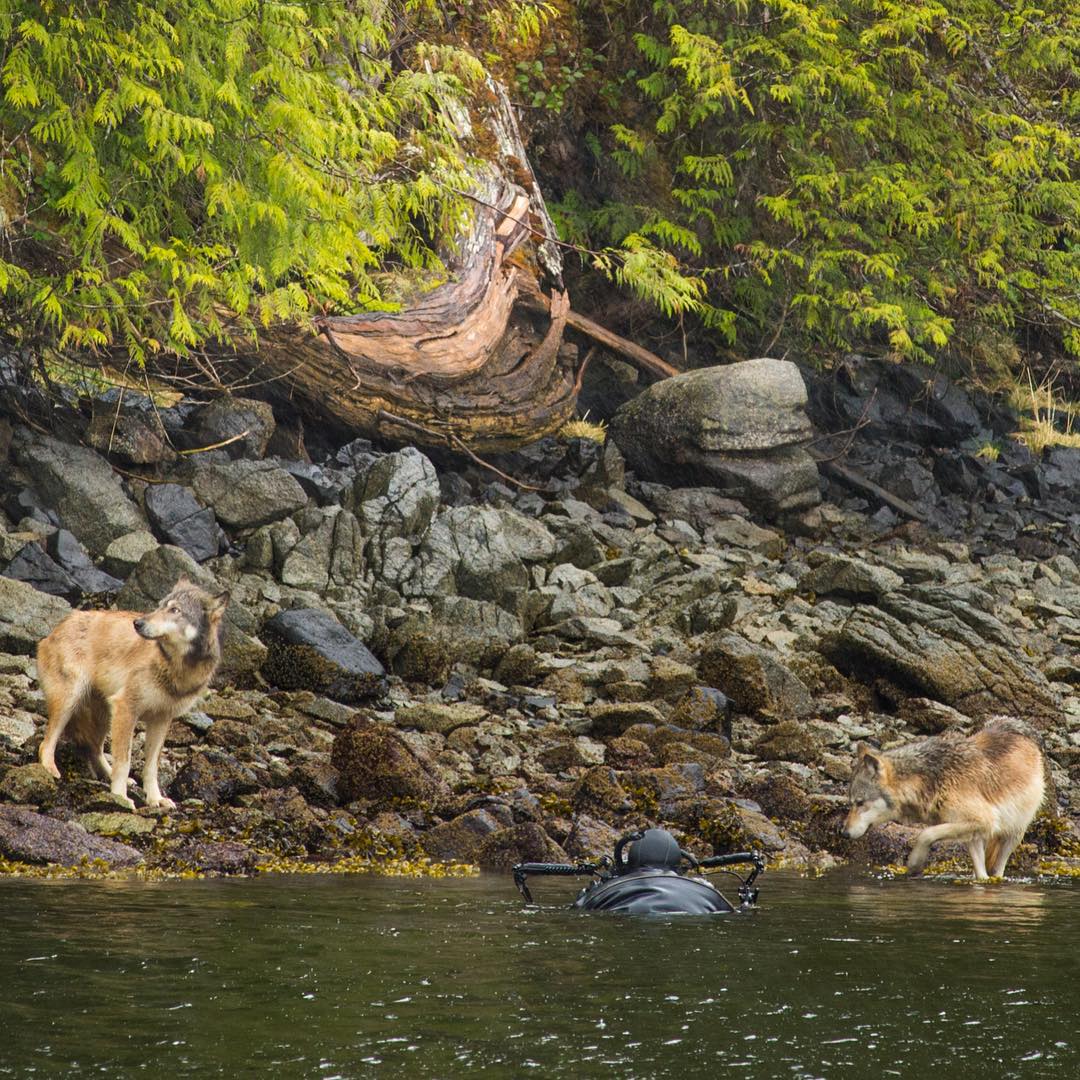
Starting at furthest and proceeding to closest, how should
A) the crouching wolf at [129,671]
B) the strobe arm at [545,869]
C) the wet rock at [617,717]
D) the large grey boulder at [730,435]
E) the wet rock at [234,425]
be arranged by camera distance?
the large grey boulder at [730,435] < the wet rock at [234,425] < the wet rock at [617,717] < the crouching wolf at [129,671] < the strobe arm at [545,869]

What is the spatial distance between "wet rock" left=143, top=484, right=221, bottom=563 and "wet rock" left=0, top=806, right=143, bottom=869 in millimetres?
8766

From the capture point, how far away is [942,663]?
18.3 m

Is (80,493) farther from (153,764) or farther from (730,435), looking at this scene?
(730,435)

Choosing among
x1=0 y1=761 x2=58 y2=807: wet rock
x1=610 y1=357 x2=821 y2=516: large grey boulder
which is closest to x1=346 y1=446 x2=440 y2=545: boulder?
x1=610 y1=357 x2=821 y2=516: large grey boulder

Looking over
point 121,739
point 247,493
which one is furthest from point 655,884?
point 247,493

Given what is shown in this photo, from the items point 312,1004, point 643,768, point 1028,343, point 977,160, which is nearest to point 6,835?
point 312,1004

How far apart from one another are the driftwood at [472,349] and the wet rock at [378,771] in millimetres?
8915

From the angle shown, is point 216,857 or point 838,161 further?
point 838,161

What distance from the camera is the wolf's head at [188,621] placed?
1175cm

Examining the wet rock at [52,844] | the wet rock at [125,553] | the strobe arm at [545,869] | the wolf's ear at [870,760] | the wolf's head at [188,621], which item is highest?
the wet rock at [125,553]

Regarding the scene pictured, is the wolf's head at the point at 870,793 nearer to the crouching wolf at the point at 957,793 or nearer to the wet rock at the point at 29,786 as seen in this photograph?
the crouching wolf at the point at 957,793

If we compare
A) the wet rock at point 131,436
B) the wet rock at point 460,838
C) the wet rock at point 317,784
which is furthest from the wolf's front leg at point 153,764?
the wet rock at point 131,436

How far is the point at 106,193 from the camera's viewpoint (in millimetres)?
15625

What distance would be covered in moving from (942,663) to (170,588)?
9298mm
